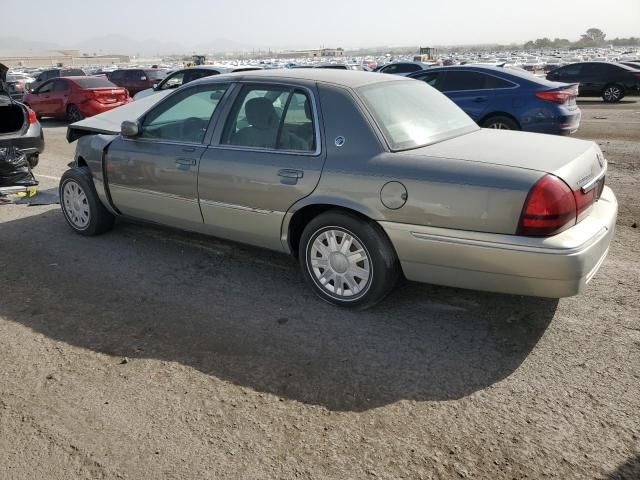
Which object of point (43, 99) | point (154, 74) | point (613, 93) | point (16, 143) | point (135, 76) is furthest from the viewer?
point (154, 74)

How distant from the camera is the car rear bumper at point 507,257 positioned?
3195 mm

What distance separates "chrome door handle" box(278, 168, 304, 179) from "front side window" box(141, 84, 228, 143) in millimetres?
928

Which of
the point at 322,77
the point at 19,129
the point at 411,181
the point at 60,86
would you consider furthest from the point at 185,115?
the point at 60,86

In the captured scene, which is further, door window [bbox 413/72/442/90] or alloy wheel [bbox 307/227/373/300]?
door window [bbox 413/72/442/90]

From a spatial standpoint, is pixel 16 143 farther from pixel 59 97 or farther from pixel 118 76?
pixel 118 76

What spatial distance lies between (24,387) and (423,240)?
255cm

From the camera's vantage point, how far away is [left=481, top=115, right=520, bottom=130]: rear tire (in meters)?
9.78

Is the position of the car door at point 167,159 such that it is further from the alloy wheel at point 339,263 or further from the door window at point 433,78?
the door window at point 433,78

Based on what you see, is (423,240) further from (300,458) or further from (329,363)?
(300,458)

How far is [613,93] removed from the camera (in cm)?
2033

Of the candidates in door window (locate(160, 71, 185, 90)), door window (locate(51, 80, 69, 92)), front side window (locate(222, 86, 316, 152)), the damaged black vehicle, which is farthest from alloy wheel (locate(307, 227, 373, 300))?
door window (locate(51, 80, 69, 92))

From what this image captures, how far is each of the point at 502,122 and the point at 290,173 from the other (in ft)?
23.2

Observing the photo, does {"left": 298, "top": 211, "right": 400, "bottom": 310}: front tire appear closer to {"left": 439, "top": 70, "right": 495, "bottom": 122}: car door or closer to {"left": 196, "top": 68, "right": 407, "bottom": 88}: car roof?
{"left": 196, "top": 68, "right": 407, "bottom": 88}: car roof

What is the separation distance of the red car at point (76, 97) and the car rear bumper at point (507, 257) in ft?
47.2
